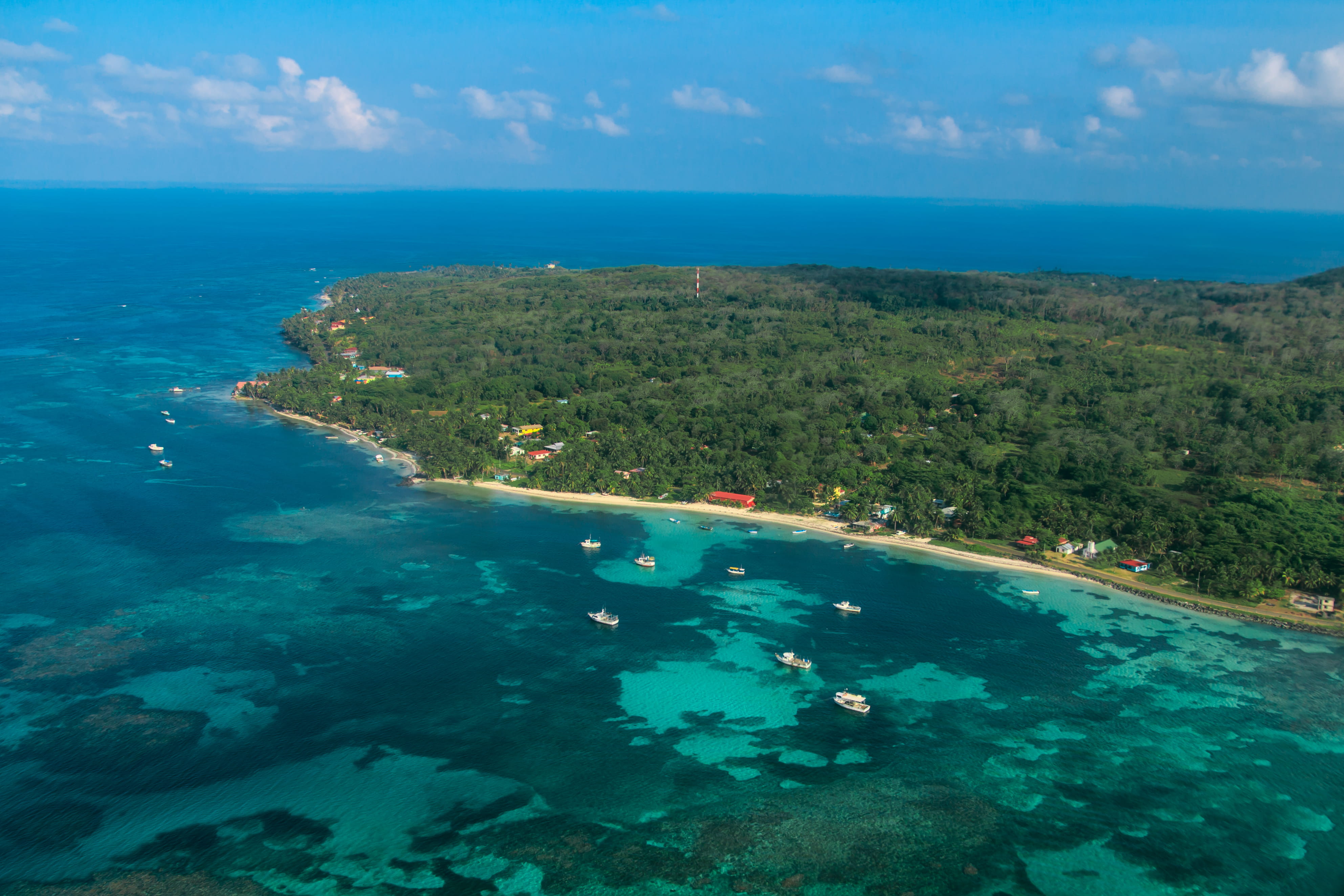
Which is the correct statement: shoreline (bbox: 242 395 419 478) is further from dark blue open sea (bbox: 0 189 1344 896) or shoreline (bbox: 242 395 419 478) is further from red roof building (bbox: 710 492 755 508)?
red roof building (bbox: 710 492 755 508)

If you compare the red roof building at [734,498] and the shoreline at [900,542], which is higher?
the red roof building at [734,498]

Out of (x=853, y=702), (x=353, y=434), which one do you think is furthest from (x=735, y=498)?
(x=353, y=434)

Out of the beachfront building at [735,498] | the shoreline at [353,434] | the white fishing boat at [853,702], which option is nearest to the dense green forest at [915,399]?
the beachfront building at [735,498]

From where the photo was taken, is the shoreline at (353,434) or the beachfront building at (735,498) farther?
the shoreline at (353,434)

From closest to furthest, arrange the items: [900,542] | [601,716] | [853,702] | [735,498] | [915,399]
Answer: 1. [601,716]
2. [853,702]
3. [900,542]
4. [735,498]
5. [915,399]

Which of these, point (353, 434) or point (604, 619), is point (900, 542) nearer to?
point (604, 619)

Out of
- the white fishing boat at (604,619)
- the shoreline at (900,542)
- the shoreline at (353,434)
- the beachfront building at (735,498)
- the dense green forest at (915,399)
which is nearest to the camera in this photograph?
the white fishing boat at (604,619)

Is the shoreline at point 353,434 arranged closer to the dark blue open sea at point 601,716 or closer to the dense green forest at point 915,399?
the dense green forest at point 915,399
